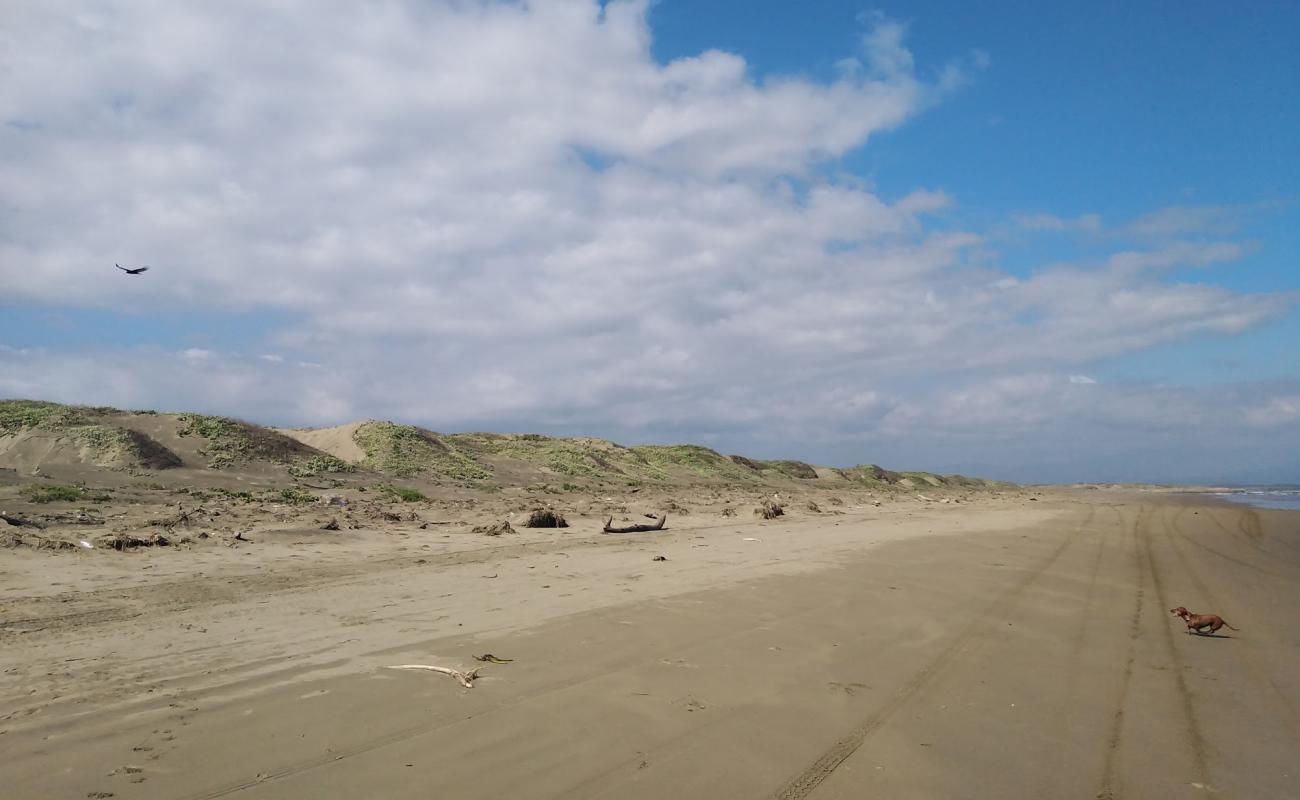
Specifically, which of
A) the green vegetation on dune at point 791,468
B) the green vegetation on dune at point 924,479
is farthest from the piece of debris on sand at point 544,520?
the green vegetation on dune at point 924,479

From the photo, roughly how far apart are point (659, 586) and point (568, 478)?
74.5ft

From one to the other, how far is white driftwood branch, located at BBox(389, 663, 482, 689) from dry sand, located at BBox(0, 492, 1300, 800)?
92 millimetres

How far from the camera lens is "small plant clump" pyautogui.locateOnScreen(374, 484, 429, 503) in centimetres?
2033

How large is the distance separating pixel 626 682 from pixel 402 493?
17.3 m

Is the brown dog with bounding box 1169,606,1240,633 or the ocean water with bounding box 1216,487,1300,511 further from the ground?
the brown dog with bounding box 1169,606,1240,633

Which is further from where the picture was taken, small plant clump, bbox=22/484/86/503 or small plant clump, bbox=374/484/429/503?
small plant clump, bbox=374/484/429/503

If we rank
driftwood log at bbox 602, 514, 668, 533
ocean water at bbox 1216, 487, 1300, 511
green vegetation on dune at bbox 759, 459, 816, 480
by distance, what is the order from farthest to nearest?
green vegetation on dune at bbox 759, 459, 816, 480, ocean water at bbox 1216, 487, 1300, 511, driftwood log at bbox 602, 514, 668, 533

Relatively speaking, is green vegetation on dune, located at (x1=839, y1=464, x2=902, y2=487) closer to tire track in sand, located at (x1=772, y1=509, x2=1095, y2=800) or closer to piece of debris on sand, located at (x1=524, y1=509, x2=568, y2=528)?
piece of debris on sand, located at (x1=524, y1=509, x2=568, y2=528)

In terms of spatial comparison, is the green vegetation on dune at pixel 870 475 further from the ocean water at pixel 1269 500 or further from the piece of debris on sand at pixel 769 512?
the piece of debris on sand at pixel 769 512

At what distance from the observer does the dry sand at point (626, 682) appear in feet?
12.6

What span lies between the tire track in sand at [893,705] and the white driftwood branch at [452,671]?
243 cm

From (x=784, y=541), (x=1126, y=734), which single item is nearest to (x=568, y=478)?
(x=784, y=541)

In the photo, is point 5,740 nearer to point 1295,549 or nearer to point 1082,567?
point 1082,567

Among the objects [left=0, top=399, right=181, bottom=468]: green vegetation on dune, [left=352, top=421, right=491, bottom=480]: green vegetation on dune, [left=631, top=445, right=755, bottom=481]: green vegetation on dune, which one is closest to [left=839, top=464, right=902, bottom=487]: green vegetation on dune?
[left=631, top=445, right=755, bottom=481]: green vegetation on dune
